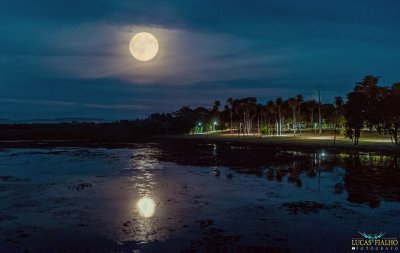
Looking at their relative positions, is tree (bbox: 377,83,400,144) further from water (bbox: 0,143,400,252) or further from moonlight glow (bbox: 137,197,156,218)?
moonlight glow (bbox: 137,197,156,218)

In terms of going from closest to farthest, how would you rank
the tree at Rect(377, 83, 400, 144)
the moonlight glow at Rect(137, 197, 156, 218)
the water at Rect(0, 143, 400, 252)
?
the water at Rect(0, 143, 400, 252) < the moonlight glow at Rect(137, 197, 156, 218) < the tree at Rect(377, 83, 400, 144)

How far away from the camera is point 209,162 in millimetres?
50844

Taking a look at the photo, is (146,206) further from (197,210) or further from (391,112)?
(391,112)

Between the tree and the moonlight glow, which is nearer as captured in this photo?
the moonlight glow

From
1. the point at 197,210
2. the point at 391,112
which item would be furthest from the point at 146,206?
the point at 391,112

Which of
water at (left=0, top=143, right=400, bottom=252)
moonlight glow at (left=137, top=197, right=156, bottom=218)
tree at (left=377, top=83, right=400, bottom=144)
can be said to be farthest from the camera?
tree at (left=377, top=83, right=400, bottom=144)

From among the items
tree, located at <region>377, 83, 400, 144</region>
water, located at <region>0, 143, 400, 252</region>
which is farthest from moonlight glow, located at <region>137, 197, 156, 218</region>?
tree, located at <region>377, 83, 400, 144</region>

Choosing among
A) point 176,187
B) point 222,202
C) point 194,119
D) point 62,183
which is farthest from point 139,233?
point 194,119

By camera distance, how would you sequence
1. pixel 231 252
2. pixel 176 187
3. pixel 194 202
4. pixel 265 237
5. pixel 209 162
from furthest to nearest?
1. pixel 209 162
2. pixel 176 187
3. pixel 194 202
4. pixel 265 237
5. pixel 231 252

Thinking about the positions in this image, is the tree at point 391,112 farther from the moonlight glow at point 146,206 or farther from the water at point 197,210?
the moonlight glow at point 146,206

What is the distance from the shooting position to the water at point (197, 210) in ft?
54.9

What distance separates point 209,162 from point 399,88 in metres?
44.3

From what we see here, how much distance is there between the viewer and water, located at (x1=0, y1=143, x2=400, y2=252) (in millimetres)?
16719

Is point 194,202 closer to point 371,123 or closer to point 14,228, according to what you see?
point 14,228
